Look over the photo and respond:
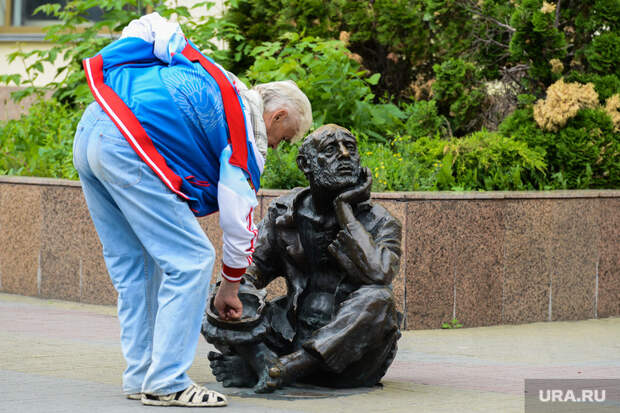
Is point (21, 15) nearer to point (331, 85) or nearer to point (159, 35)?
point (331, 85)

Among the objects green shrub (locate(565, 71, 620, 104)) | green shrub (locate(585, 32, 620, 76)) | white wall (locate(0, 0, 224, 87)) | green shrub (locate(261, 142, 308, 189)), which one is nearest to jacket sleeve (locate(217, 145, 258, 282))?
green shrub (locate(261, 142, 308, 189))

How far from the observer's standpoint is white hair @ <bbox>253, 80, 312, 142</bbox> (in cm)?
502

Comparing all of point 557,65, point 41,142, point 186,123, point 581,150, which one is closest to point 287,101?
point 186,123

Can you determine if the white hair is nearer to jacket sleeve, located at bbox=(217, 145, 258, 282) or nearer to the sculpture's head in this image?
jacket sleeve, located at bbox=(217, 145, 258, 282)

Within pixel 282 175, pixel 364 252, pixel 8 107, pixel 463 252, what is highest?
pixel 364 252

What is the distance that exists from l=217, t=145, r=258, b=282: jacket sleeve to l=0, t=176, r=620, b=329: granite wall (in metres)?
3.51

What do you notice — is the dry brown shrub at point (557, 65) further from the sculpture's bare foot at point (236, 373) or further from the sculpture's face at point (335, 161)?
the sculpture's bare foot at point (236, 373)

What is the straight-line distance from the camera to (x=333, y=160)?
5.55 m

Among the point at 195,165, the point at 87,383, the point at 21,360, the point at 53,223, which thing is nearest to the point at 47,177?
the point at 53,223

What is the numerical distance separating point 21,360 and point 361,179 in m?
2.39

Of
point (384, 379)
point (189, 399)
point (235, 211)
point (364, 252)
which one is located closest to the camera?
point (235, 211)

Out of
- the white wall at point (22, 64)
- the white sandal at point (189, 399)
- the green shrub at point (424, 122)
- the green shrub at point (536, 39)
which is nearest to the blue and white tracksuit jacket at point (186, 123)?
the white sandal at point (189, 399)

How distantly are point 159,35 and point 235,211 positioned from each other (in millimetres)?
941

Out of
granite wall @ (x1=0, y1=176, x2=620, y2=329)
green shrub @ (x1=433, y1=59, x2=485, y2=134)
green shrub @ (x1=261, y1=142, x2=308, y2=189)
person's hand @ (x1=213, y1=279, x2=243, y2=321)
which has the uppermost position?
green shrub @ (x1=433, y1=59, x2=485, y2=134)
